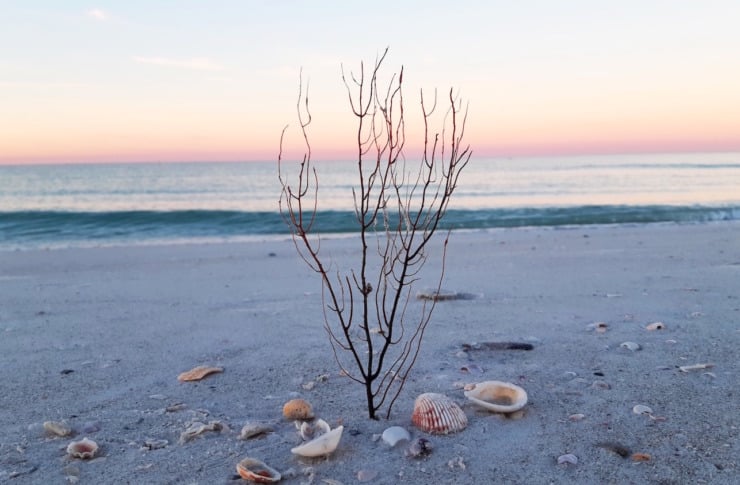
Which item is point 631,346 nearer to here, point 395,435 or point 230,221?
point 395,435

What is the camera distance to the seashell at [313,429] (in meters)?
2.66

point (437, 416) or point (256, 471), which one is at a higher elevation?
point (437, 416)

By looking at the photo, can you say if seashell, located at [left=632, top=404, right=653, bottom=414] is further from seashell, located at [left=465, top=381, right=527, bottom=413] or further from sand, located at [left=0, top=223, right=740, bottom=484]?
seashell, located at [left=465, top=381, right=527, bottom=413]

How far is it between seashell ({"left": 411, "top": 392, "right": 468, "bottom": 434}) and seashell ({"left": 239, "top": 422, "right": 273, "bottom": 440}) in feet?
2.37

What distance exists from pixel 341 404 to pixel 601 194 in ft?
81.6

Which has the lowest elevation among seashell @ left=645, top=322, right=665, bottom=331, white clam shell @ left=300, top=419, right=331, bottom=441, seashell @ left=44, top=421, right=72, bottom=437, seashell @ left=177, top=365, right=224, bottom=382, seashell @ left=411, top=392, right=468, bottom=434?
seashell @ left=44, top=421, right=72, bottom=437

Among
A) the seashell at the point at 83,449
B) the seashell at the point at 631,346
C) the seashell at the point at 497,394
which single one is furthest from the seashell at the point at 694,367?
the seashell at the point at 83,449

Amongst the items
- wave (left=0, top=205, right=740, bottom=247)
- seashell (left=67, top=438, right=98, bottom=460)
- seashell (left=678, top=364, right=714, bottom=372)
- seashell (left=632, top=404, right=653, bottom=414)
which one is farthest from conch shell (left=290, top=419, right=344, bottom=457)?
wave (left=0, top=205, right=740, bottom=247)

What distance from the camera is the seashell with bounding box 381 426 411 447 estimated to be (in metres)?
2.59

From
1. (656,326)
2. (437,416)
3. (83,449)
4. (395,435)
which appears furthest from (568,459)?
(656,326)

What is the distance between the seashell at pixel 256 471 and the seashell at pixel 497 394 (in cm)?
109

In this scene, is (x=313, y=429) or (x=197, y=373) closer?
(x=313, y=429)

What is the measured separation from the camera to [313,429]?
272 cm

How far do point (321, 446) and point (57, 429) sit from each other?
1.36m
